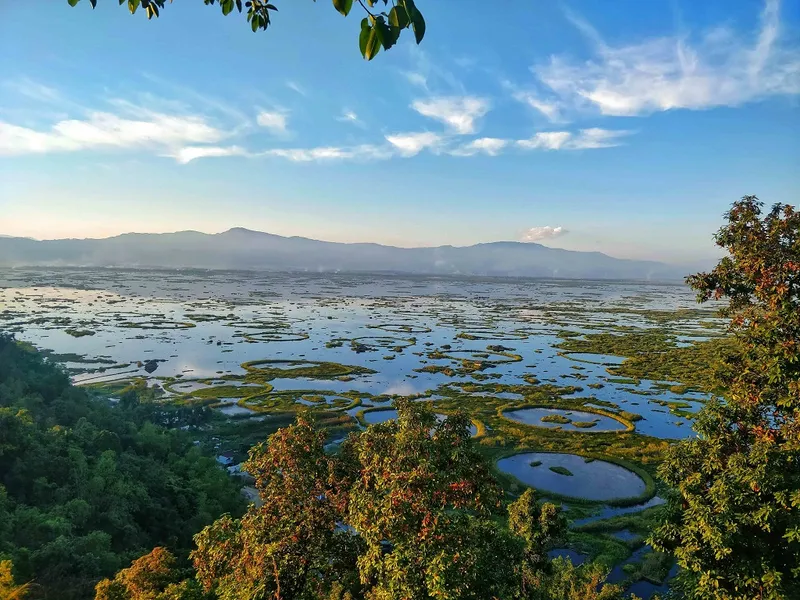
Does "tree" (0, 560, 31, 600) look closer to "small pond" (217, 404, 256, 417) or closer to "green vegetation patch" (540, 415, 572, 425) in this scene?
"small pond" (217, 404, 256, 417)

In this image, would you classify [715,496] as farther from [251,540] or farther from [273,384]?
[273,384]

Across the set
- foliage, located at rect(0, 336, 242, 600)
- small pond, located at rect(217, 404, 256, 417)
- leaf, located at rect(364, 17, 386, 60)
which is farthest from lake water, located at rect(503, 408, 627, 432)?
leaf, located at rect(364, 17, 386, 60)

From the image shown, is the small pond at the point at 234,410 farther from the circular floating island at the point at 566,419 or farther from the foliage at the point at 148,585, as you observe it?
the foliage at the point at 148,585

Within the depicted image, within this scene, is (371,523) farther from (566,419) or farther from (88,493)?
(566,419)

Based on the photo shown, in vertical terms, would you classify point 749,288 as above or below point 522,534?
above

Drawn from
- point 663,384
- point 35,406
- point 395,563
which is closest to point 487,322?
point 663,384

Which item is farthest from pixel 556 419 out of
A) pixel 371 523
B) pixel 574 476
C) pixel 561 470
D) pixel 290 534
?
pixel 371 523

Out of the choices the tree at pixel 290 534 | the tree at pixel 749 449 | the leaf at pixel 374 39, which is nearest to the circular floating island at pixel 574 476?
the tree at pixel 749 449
